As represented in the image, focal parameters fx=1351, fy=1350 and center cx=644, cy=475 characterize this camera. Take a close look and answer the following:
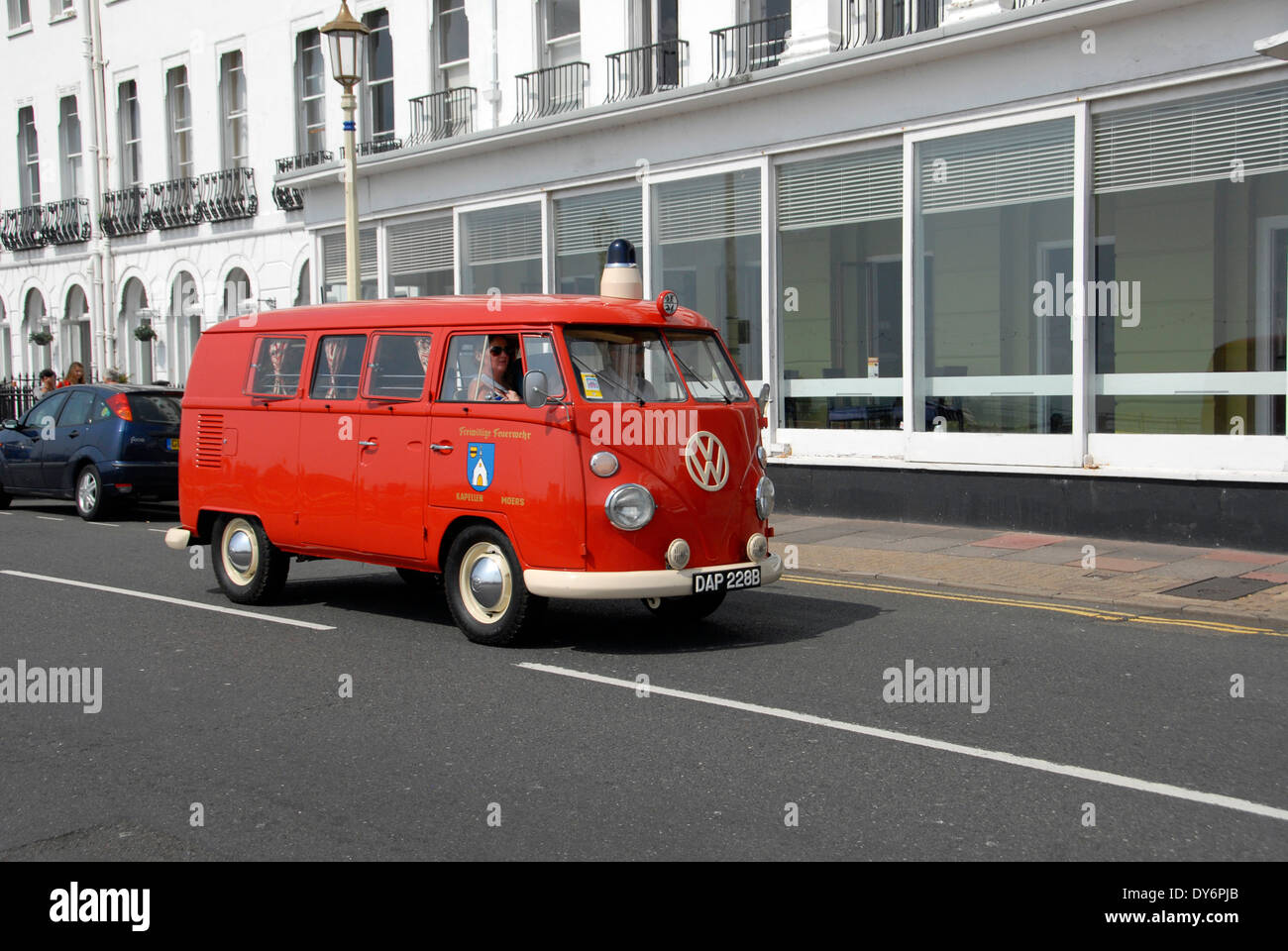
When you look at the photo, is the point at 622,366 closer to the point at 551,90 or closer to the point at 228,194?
the point at 551,90

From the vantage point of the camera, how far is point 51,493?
1772 cm

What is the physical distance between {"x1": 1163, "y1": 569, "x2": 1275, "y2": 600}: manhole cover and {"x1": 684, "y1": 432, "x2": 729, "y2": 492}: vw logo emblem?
3.97 m

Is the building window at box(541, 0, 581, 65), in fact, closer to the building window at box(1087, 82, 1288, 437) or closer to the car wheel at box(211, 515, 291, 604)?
the building window at box(1087, 82, 1288, 437)

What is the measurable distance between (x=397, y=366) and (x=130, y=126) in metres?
24.1

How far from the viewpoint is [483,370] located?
8.69 meters

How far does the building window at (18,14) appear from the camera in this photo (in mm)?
33031

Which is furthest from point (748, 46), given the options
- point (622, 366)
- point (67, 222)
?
point (67, 222)

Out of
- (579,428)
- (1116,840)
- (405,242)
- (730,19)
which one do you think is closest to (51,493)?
(405,242)

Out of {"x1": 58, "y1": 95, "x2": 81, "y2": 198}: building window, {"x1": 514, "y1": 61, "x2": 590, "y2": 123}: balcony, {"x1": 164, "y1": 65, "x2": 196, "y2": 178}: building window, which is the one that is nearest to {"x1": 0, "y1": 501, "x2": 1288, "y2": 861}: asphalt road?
{"x1": 514, "y1": 61, "x2": 590, "y2": 123}: balcony

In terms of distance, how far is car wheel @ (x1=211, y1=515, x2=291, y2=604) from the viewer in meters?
10.1

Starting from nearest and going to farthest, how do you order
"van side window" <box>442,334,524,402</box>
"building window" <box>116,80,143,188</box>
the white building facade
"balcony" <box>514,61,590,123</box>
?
"van side window" <box>442,334,524,402</box>
the white building facade
"balcony" <box>514,61,590,123</box>
"building window" <box>116,80,143,188</box>

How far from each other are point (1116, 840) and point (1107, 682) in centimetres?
268

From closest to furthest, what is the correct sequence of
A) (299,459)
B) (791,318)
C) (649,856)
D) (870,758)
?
(649,856) → (870,758) → (299,459) → (791,318)

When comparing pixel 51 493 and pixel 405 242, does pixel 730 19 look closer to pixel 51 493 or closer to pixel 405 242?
→ pixel 405 242
